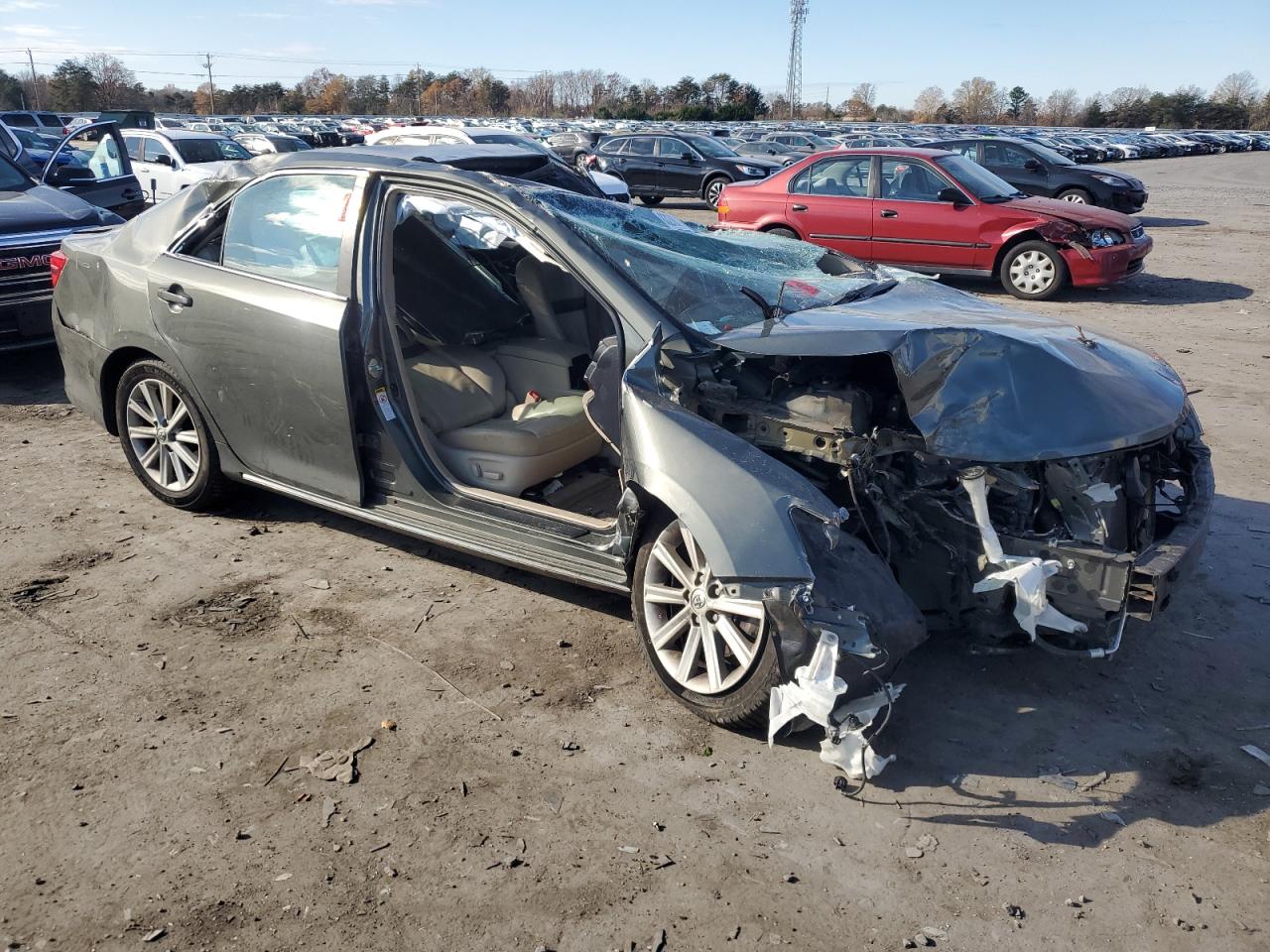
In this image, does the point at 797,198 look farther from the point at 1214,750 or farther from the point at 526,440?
the point at 1214,750

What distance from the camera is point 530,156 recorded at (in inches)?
192

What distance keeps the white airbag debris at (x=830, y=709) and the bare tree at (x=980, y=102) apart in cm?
10525

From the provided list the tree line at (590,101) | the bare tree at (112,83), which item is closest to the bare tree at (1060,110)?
the tree line at (590,101)

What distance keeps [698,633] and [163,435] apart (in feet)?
10.3

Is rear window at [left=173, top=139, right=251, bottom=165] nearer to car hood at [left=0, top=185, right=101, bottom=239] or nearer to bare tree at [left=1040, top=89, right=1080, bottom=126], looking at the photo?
car hood at [left=0, top=185, right=101, bottom=239]

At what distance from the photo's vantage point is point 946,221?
37.6 feet

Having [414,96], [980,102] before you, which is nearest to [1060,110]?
[980,102]

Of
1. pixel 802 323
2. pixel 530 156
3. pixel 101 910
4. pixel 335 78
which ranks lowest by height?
pixel 101 910

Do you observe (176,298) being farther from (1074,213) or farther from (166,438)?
(1074,213)

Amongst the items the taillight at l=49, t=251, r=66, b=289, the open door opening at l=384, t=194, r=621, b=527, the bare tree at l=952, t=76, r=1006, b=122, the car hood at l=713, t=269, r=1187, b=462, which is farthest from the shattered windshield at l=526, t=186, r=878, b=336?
the bare tree at l=952, t=76, r=1006, b=122

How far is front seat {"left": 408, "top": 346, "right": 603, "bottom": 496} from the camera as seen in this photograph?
172 inches

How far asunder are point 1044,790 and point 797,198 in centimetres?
994

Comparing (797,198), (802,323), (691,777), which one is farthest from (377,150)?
(797,198)

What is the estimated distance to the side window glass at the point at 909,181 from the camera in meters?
11.5
